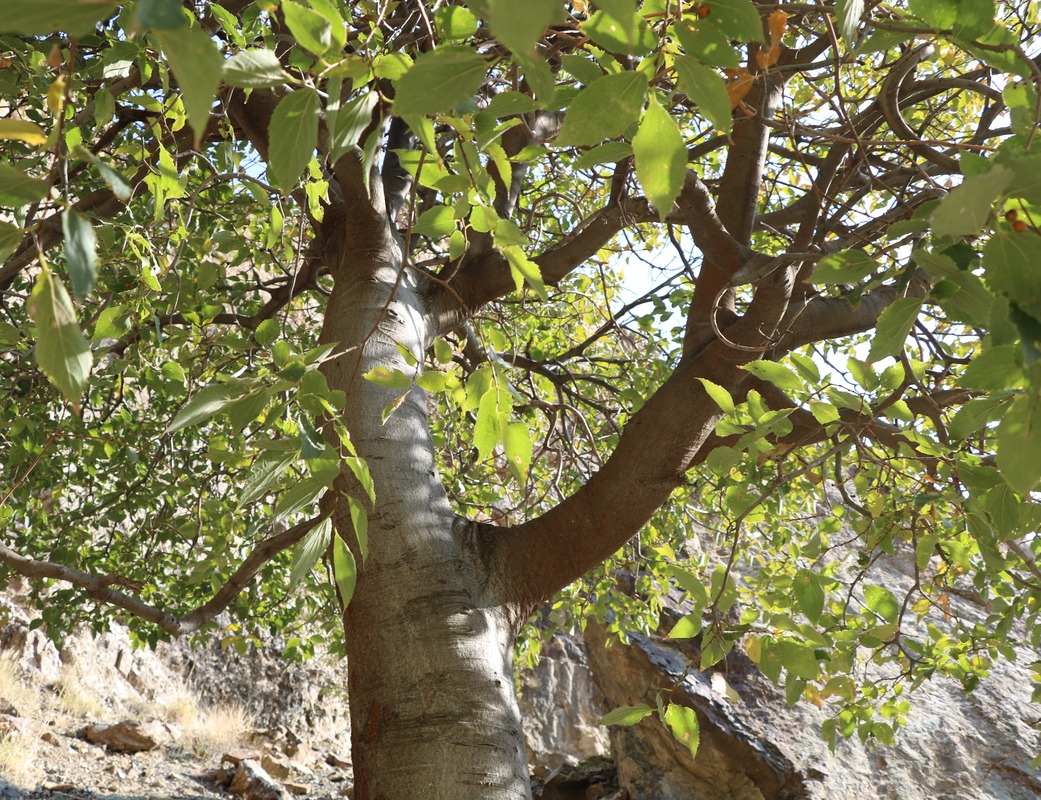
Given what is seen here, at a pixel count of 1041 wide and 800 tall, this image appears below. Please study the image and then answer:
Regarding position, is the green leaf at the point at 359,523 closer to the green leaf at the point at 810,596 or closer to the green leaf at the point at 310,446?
the green leaf at the point at 310,446

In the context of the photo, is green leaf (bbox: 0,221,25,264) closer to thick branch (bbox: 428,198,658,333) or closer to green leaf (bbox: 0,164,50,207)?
green leaf (bbox: 0,164,50,207)

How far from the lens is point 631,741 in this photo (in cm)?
540

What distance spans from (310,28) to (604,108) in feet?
0.87

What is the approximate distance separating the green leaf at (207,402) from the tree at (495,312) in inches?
0.4

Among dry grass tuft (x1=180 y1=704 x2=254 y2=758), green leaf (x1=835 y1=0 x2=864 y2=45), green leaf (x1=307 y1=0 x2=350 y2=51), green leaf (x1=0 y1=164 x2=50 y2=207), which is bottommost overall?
green leaf (x1=0 y1=164 x2=50 y2=207)

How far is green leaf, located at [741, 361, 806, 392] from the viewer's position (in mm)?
1170

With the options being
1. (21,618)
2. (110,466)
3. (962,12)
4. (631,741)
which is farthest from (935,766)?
(21,618)

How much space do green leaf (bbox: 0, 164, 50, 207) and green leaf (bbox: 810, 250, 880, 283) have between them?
770 millimetres

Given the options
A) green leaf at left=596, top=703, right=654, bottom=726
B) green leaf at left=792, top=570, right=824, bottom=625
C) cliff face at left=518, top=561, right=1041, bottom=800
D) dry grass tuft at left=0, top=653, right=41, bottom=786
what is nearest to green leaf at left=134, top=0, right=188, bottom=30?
green leaf at left=596, top=703, right=654, bottom=726

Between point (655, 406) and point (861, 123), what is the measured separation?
3.05ft

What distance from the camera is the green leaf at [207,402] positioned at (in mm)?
802

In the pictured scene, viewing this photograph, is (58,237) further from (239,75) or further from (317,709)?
(317,709)

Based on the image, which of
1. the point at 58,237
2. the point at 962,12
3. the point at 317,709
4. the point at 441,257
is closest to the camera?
the point at 962,12

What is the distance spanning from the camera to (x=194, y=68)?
0.50 meters
